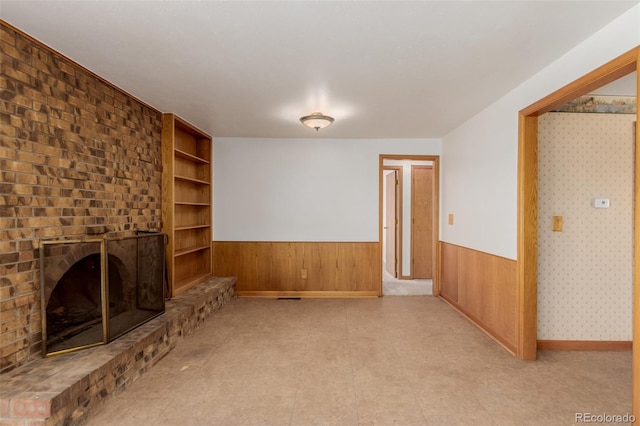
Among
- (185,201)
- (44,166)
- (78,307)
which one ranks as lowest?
(78,307)

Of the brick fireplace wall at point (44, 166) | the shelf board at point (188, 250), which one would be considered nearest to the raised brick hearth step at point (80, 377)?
the brick fireplace wall at point (44, 166)

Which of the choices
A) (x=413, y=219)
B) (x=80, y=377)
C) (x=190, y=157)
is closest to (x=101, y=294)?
(x=80, y=377)

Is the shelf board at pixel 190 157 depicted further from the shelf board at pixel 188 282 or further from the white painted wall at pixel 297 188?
the shelf board at pixel 188 282

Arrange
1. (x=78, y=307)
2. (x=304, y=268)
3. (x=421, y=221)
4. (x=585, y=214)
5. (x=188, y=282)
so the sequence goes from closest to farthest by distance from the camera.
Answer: (x=78, y=307), (x=585, y=214), (x=188, y=282), (x=304, y=268), (x=421, y=221)

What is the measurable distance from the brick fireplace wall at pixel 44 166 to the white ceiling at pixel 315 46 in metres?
0.19

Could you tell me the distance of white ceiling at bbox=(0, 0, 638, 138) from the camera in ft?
5.89

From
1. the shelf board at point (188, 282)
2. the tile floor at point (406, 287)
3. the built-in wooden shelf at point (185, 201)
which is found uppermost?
the built-in wooden shelf at point (185, 201)

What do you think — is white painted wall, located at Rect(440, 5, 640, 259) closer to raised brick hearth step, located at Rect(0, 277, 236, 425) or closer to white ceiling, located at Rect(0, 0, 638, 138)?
white ceiling, located at Rect(0, 0, 638, 138)

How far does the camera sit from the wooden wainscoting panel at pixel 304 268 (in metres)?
4.98

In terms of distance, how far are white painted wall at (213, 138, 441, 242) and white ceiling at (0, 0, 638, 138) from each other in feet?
5.14

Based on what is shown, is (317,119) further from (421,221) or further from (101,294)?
(421,221)

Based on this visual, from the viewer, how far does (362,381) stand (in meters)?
2.49

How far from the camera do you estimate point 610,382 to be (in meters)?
2.48

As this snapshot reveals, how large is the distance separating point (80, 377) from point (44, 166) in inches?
55.0
